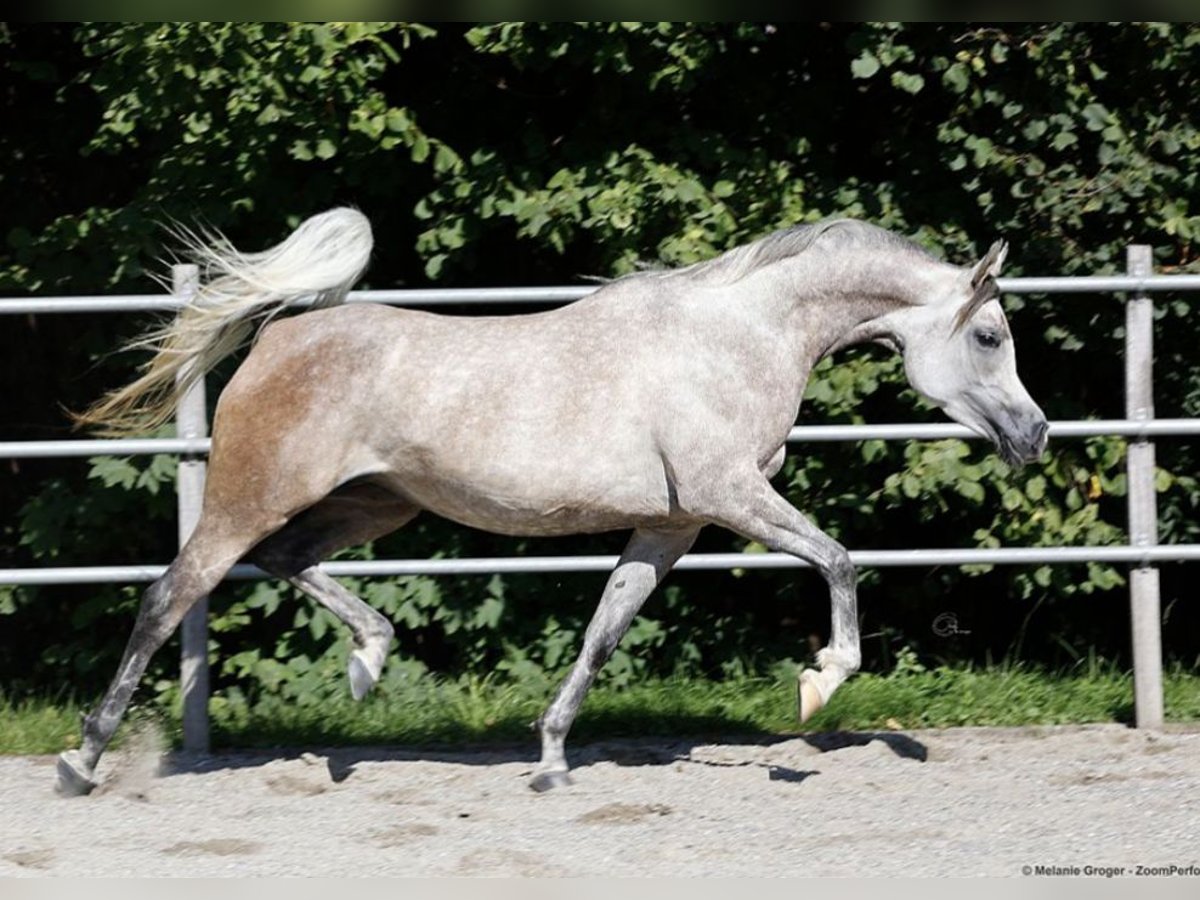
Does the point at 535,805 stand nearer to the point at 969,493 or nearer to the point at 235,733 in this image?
the point at 235,733

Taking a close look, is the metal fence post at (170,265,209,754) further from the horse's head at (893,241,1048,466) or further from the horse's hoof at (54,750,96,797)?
the horse's head at (893,241,1048,466)

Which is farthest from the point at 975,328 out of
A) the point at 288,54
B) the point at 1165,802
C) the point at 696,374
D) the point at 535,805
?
the point at 288,54

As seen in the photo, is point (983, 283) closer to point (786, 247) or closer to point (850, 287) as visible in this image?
point (850, 287)

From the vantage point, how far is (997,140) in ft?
21.8

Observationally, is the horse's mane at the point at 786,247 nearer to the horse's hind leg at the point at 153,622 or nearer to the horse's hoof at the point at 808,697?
the horse's hoof at the point at 808,697

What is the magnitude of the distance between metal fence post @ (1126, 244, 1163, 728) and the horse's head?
2.77 ft

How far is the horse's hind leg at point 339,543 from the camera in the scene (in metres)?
5.30

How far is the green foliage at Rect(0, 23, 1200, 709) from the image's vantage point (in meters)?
6.44

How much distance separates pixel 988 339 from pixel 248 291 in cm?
236

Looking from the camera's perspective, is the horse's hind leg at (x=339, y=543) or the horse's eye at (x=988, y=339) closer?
the horse's eye at (x=988, y=339)

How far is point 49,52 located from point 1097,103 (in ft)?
15.0

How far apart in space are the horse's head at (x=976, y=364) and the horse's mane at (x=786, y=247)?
22cm

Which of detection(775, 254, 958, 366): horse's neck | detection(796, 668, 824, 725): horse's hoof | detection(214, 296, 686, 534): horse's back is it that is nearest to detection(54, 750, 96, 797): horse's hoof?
detection(214, 296, 686, 534): horse's back

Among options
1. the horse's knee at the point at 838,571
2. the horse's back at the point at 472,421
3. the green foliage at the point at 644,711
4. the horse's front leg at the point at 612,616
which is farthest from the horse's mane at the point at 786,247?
the green foliage at the point at 644,711
